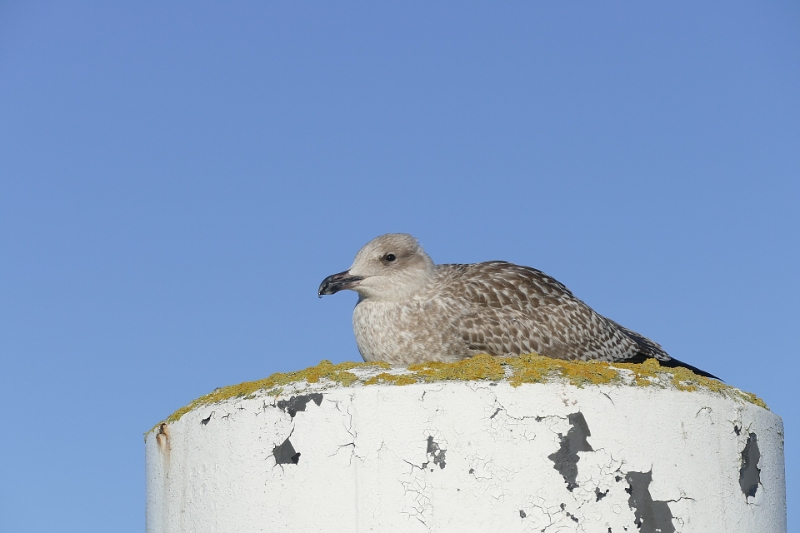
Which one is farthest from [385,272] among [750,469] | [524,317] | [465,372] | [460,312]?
[750,469]

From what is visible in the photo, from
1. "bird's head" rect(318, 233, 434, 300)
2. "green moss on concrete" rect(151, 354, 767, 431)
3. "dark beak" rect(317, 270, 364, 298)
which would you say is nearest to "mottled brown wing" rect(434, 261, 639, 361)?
"bird's head" rect(318, 233, 434, 300)

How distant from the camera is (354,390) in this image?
493 centimetres

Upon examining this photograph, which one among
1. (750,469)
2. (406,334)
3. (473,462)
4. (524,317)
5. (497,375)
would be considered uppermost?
(524,317)

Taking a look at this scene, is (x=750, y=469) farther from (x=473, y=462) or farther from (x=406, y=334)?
(x=406, y=334)

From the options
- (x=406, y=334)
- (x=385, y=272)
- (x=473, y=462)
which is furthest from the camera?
(x=385, y=272)

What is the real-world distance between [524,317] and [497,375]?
284 centimetres

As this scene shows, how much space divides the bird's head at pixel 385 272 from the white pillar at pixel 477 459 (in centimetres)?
250

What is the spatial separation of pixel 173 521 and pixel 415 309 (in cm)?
277

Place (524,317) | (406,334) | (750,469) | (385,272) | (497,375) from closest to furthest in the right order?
(497,375) → (750,469) → (406,334) → (524,317) → (385,272)

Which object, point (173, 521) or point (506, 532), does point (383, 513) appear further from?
point (173, 521)

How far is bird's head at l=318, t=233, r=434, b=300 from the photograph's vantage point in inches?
306

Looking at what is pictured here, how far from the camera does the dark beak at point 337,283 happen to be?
25.1 feet

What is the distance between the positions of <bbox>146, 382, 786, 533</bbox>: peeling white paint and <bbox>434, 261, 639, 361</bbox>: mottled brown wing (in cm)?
243

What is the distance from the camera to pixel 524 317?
25.2 feet
